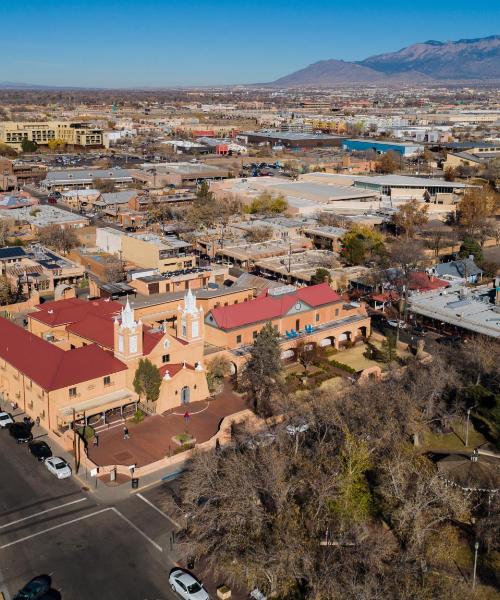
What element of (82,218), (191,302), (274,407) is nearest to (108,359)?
(191,302)

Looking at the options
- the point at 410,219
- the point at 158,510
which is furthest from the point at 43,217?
the point at 158,510

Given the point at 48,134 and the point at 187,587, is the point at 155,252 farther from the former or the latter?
the point at 48,134

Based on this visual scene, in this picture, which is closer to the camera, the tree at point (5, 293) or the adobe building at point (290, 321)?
the adobe building at point (290, 321)

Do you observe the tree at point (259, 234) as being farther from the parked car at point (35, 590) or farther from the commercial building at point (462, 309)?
the parked car at point (35, 590)

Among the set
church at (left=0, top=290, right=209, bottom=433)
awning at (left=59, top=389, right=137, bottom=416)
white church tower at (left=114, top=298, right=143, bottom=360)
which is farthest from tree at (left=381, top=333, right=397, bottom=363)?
awning at (left=59, top=389, right=137, bottom=416)

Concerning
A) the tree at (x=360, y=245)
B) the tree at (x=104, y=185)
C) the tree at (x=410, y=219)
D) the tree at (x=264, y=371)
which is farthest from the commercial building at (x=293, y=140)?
the tree at (x=264, y=371)

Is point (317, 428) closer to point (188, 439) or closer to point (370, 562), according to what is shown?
point (188, 439)

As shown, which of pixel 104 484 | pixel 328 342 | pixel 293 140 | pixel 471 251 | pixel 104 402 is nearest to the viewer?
pixel 104 484
